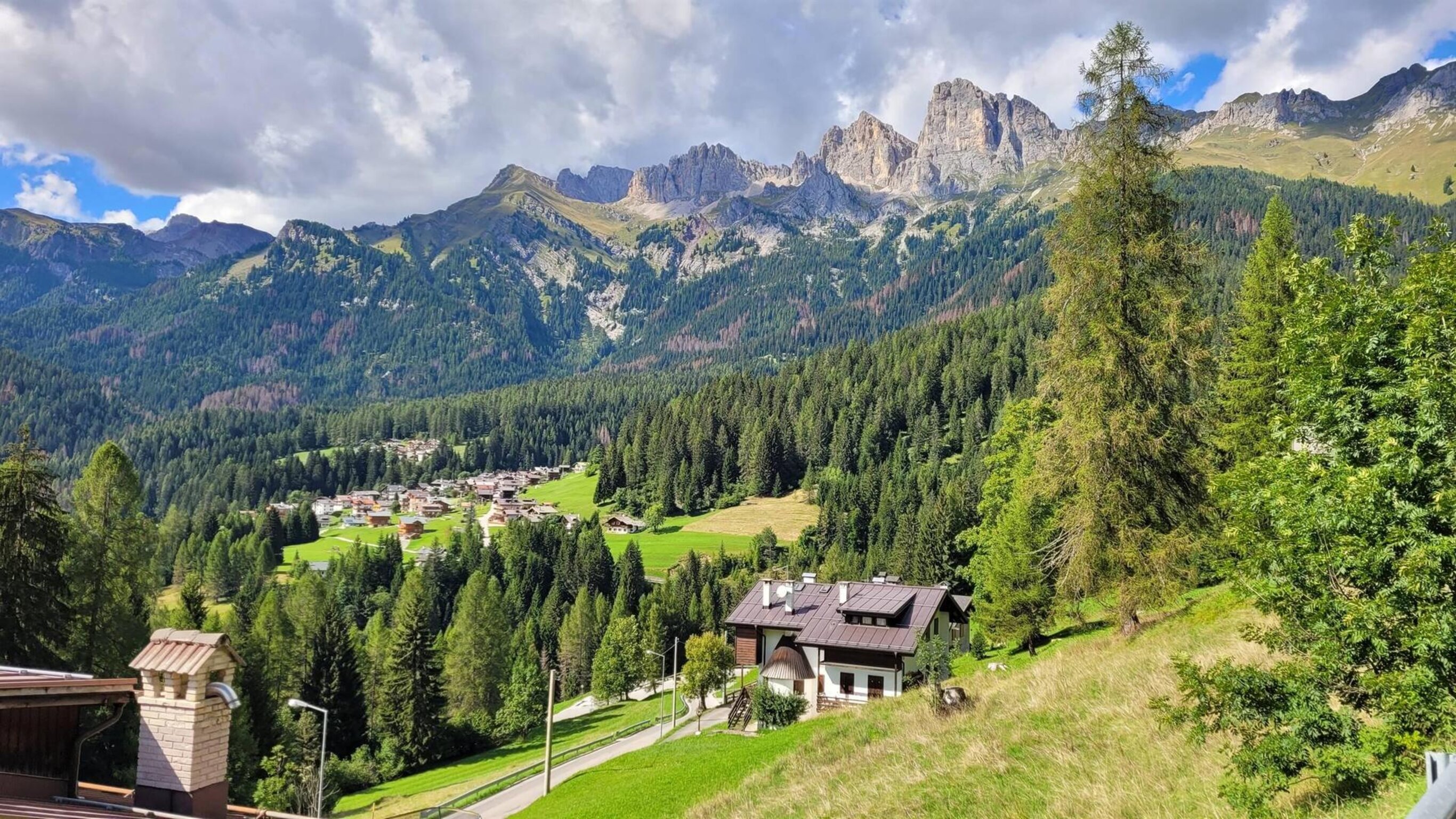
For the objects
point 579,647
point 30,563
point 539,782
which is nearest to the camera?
point 30,563

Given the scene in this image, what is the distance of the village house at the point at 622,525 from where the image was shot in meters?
143

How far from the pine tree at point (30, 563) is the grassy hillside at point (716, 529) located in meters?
84.2

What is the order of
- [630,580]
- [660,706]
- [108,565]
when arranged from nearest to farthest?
[108,565]
[660,706]
[630,580]

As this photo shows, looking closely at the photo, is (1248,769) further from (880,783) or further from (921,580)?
(921,580)

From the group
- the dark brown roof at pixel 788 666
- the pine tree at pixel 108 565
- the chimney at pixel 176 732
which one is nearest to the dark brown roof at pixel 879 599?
the dark brown roof at pixel 788 666

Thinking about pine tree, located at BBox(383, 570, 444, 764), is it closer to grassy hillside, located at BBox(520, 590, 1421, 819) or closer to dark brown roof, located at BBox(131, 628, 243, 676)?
grassy hillside, located at BBox(520, 590, 1421, 819)

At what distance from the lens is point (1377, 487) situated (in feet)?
31.9

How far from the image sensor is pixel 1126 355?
75.0ft

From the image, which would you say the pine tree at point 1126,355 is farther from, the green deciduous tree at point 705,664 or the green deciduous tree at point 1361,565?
the green deciduous tree at point 705,664

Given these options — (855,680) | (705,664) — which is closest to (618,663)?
(705,664)

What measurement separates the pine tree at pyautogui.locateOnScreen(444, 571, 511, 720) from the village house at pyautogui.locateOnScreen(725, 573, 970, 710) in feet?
114

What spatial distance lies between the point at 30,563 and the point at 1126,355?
1524 inches

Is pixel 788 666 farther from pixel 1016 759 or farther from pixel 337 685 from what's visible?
pixel 1016 759

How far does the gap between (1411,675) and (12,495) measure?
134 feet
